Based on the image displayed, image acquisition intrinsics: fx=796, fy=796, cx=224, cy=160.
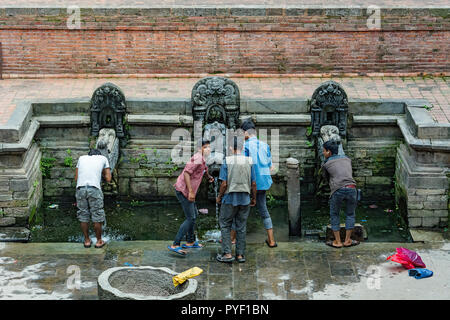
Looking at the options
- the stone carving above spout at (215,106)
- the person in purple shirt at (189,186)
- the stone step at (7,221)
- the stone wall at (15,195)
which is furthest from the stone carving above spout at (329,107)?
the stone step at (7,221)

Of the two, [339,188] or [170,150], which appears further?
[170,150]

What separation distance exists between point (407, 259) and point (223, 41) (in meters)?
6.87

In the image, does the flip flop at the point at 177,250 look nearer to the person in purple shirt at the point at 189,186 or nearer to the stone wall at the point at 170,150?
the person in purple shirt at the point at 189,186

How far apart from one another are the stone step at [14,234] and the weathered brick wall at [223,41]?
4506mm

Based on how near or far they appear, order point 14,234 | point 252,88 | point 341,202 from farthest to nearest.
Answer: point 252,88, point 14,234, point 341,202

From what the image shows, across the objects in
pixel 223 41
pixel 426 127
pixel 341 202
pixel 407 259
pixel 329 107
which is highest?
pixel 223 41

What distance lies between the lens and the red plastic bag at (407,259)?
32.9 ft

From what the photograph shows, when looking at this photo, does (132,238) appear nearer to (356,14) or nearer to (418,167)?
(418,167)

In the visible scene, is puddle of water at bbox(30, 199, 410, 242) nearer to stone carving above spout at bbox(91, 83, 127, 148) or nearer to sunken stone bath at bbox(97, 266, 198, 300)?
stone carving above spout at bbox(91, 83, 127, 148)

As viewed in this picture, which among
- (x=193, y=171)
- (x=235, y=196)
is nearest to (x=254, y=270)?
(x=235, y=196)

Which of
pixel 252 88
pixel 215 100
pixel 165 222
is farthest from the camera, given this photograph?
pixel 252 88

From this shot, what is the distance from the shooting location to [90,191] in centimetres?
1080

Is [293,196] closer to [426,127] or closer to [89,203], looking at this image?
[426,127]

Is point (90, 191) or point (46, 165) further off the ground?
point (46, 165)
